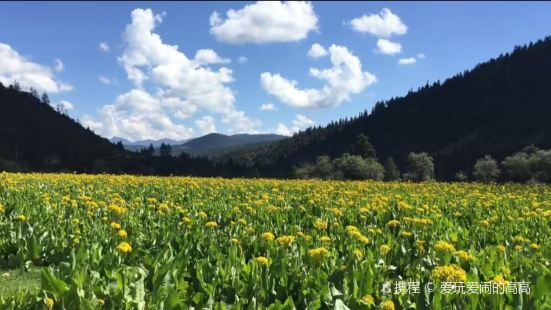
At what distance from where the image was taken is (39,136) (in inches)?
6467

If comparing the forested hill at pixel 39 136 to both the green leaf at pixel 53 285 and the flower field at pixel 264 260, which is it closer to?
the flower field at pixel 264 260

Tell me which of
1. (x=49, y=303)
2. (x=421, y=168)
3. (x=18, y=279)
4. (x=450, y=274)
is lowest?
(x=18, y=279)

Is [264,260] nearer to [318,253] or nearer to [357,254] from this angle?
[318,253]

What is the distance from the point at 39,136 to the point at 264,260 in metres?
174

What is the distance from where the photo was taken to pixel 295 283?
7125 mm

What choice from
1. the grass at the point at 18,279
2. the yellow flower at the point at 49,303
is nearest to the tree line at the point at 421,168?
the grass at the point at 18,279

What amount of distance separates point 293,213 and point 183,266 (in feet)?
21.6

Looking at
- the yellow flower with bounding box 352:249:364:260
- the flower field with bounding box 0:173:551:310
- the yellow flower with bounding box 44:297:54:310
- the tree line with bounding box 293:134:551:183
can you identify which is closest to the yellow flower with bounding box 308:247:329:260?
the flower field with bounding box 0:173:551:310

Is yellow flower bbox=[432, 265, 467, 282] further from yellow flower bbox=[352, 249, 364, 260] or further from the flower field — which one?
yellow flower bbox=[352, 249, 364, 260]

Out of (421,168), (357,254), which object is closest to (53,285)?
(357,254)

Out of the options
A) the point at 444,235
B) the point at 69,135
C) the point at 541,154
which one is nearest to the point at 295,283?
the point at 444,235

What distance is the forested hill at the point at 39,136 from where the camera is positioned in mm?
142750

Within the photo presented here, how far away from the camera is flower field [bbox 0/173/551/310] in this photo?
605cm

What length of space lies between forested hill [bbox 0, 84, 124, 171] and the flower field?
4638 inches
